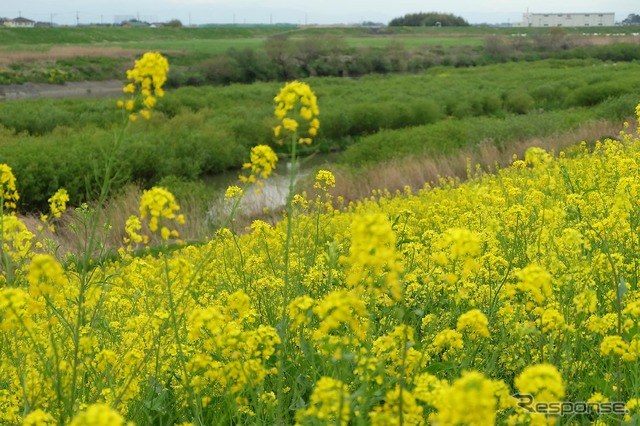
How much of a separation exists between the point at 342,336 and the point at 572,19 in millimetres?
164894

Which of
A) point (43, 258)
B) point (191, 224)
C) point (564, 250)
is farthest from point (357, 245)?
point (191, 224)

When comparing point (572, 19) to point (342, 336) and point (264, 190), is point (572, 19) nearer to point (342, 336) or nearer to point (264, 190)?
point (264, 190)

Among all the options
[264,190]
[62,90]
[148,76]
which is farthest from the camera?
[62,90]

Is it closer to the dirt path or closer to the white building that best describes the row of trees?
the white building

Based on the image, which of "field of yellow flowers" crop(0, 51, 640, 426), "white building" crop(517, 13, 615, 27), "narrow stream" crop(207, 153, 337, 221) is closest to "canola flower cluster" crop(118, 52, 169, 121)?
"field of yellow flowers" crop(0, 51, 640, 426)

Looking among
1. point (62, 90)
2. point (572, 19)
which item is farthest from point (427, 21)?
point (62, 90)

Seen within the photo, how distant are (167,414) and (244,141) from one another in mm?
18851

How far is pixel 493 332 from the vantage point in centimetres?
325

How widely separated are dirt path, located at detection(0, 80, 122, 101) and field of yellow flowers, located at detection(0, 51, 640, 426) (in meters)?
38.5

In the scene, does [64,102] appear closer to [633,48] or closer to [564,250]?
[564,250]

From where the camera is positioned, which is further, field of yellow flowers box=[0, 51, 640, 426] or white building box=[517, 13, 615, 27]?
white building box=[517, 13, 615, 27]

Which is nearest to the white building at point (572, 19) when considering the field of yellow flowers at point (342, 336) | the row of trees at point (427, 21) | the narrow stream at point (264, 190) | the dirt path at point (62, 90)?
the row of trees at point (427, 21)

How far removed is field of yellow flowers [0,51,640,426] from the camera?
1933 mm

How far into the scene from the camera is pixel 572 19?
151750 millimetres
